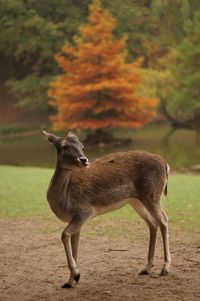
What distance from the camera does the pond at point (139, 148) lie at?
16.4m

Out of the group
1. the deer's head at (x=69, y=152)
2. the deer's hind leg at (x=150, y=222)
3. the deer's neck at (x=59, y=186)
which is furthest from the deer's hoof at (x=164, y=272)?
the deer's head at (x=69, y=152)

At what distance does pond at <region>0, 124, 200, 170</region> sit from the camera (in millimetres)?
16386

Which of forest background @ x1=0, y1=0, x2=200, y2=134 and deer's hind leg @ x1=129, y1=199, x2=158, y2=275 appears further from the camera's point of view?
forest background @ x1=0, y1=0, x2=200, y2=134

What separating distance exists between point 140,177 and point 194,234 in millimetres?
1644

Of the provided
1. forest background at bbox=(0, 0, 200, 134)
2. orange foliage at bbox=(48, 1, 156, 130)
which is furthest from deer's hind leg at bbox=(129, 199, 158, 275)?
forest background at bbox=(0, 0, 200, 134)

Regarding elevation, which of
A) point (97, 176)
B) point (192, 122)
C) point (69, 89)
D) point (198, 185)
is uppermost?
point (97, 176)

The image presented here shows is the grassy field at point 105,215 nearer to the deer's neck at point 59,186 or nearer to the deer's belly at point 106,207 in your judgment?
the deer's belly at point 106,207

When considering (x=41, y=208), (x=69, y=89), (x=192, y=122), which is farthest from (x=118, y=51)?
(x=41, y=208)

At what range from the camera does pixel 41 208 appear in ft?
25.0

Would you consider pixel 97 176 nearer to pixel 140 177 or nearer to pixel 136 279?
pixel 140 177

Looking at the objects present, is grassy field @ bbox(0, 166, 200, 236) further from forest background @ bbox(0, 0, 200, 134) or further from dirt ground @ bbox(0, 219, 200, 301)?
forest background @ bbox(0, 0, 200, 134)

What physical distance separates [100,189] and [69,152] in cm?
47

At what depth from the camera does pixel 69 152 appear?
3959 mm

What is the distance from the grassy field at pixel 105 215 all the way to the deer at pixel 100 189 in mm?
1619
